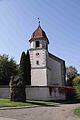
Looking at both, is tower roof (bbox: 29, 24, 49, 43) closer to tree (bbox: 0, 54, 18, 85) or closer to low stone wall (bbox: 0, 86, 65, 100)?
tree (bbox: 0, 54, 18, 85)

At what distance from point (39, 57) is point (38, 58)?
321mm

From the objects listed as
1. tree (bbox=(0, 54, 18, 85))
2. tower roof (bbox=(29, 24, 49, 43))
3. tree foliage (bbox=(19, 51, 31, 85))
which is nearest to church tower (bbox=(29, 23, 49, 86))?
tower roof (bbox=(29, 24, 49, 43))

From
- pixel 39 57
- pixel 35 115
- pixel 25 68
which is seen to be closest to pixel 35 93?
pixel 25 68

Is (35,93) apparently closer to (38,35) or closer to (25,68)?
(25,68)

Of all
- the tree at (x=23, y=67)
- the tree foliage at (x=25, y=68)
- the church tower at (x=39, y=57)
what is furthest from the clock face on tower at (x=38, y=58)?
the tree at (x=23, y=67)

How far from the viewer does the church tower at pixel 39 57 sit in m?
56.5

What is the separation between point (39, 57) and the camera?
191 feet

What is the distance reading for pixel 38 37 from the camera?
2302 inches

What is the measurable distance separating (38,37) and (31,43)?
215 cm

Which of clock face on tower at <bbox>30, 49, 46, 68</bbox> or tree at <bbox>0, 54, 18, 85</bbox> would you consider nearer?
clock face on tower at <bbox>30, 49, 46, 68</bbox>

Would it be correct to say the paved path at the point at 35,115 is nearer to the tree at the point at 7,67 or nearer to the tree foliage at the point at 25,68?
the tree foliage at the point at 25,68

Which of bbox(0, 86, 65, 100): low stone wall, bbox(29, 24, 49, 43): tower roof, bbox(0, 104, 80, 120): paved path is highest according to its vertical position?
bbox(29, 24, 49, 43): tower roof

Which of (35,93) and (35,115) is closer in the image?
(35,115)

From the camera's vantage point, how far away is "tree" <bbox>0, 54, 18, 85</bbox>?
63938 millimetres
